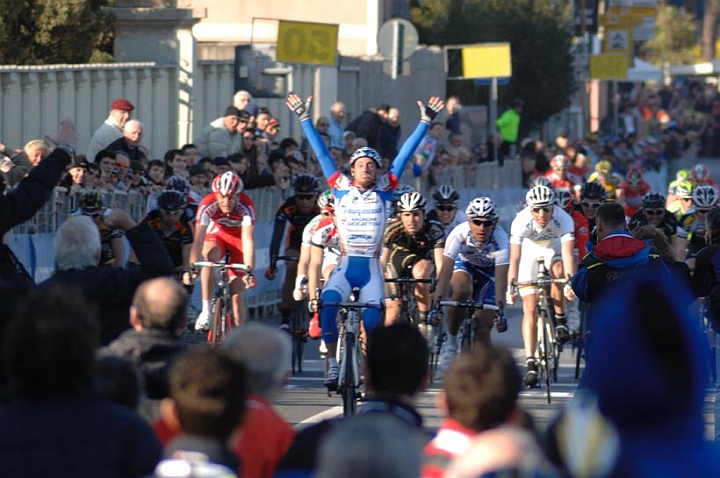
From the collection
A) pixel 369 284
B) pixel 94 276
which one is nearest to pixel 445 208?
pixel 369 284

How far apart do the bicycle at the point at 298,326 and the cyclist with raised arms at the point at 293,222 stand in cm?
6

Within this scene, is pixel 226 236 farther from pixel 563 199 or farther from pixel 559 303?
pixel 563 199

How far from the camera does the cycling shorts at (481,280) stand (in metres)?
15.3

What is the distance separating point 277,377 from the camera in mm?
5863

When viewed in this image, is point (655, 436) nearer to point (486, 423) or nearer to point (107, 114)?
point (486, 423)

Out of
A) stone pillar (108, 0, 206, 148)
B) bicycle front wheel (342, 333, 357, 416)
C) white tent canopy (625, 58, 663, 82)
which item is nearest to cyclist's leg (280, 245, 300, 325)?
bicycle front wheel (342, 333, 357, 416)

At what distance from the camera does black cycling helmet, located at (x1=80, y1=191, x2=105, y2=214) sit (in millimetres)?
14320

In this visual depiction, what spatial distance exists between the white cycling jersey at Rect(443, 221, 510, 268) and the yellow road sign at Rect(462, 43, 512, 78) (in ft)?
63.1

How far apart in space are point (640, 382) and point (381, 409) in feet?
6.58

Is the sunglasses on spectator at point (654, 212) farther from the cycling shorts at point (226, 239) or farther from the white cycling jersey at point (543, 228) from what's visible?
the cycling shorts at point (226, 239)

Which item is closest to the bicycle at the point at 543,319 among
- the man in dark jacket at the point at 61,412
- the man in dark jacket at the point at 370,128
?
the man in dark jacket at the point at 61,412

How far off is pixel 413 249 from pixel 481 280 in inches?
28.8

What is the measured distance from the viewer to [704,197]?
17203 mm

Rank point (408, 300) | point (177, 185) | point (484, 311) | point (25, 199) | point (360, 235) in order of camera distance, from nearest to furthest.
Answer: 1. point (25, 199)
2. point (360, 235)
3. point (484, 311)
4. point (408, 300)
5. point (177, 185)
